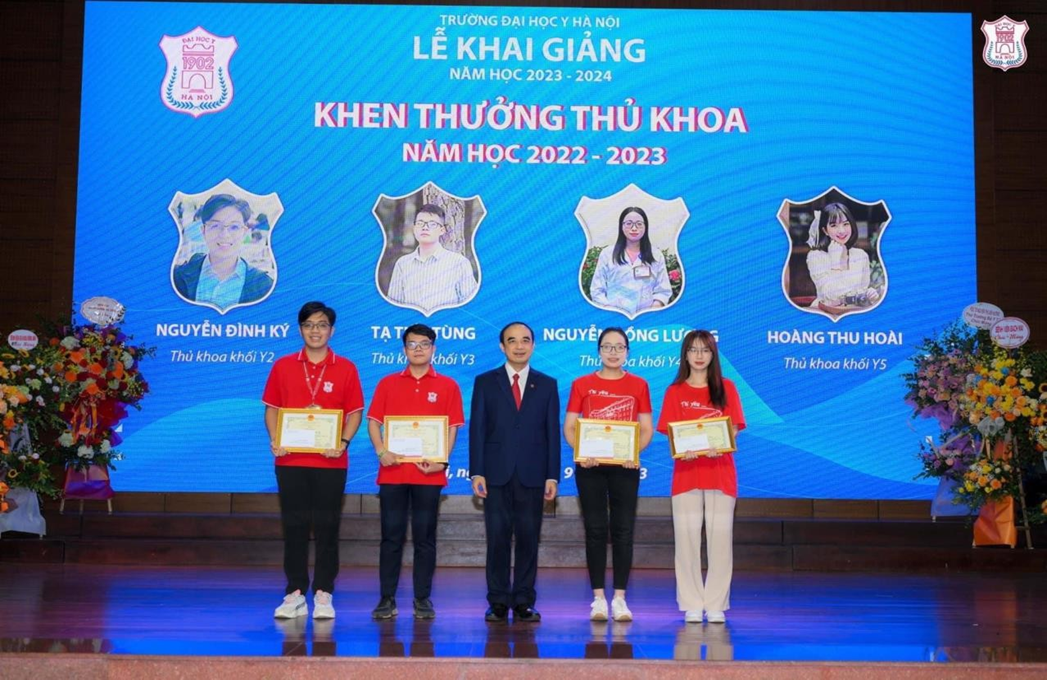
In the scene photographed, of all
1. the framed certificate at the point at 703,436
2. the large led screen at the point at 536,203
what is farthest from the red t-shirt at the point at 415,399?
the large led screen at the point at 536,203

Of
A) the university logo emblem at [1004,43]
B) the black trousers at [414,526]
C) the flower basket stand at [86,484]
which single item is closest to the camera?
the black trousers at [414,526]

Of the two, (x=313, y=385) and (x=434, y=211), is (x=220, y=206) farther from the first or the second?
(x=313, y=385)

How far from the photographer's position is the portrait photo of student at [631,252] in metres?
7.74

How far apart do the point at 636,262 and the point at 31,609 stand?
448cm

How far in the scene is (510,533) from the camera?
488cm

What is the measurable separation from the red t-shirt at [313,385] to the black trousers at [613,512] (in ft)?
3.45

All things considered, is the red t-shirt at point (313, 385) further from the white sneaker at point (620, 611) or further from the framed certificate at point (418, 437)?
the white sneaker at point (620, 611)

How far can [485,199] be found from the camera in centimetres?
781

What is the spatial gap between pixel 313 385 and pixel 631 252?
11.5ft

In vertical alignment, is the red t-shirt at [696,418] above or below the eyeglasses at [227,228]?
below

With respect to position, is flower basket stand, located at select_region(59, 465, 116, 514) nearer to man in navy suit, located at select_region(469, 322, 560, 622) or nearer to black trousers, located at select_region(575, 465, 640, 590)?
man in navy suit, located at select_region(469, 322, 560, 622)

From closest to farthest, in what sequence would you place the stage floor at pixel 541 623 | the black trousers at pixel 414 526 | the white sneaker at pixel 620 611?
the stage floor at pixel 541 623 < the white sneaker at pixel 620 611 < the black trousers at pixel 414 526

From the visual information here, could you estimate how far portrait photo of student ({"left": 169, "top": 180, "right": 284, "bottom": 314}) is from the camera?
25.4ft

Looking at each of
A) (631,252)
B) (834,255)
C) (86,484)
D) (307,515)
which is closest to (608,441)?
(307,515)
